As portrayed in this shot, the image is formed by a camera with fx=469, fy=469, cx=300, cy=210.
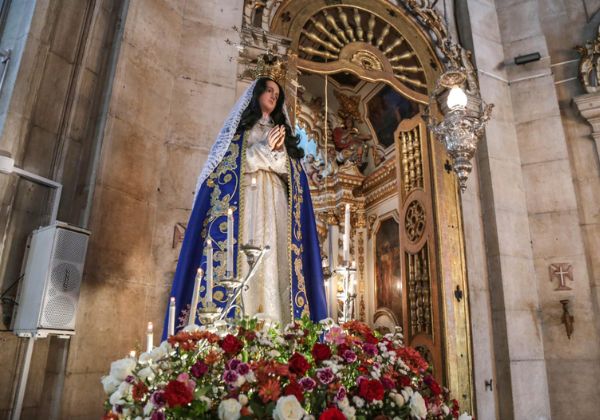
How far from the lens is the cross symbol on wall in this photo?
536cm

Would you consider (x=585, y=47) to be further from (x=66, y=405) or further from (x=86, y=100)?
(x=66, y=405)

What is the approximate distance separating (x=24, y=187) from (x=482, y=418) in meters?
4.70

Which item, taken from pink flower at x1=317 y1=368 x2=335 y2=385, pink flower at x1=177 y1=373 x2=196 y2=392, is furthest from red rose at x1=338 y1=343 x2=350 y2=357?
pink flower at x1=177 y1=373 x2=196 y2=392

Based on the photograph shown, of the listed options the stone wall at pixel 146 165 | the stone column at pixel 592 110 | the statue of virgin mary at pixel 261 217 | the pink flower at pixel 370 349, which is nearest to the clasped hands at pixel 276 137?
the statue of virgin mary at pixel 261 217

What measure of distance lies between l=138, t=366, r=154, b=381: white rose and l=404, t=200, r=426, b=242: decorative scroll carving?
4.64m

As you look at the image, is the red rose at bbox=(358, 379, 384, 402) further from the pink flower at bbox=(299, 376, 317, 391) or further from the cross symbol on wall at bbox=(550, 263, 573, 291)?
the cross symbol on wall at bbox=(550, 263, 573, 291)

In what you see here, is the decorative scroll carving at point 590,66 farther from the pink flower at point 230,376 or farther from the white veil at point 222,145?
the pink flower at point 230,376

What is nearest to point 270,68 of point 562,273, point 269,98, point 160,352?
point 269,98

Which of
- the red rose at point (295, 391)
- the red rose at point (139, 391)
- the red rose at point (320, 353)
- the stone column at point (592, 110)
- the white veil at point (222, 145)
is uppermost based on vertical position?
the stone column at point (592, 110)

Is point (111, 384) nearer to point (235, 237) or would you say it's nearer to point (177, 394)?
point (177, 394)

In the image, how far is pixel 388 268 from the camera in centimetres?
902

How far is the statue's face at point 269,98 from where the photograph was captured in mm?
3434

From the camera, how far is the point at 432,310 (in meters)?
5.30

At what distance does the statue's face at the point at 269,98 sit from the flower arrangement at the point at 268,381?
6.74 ft
